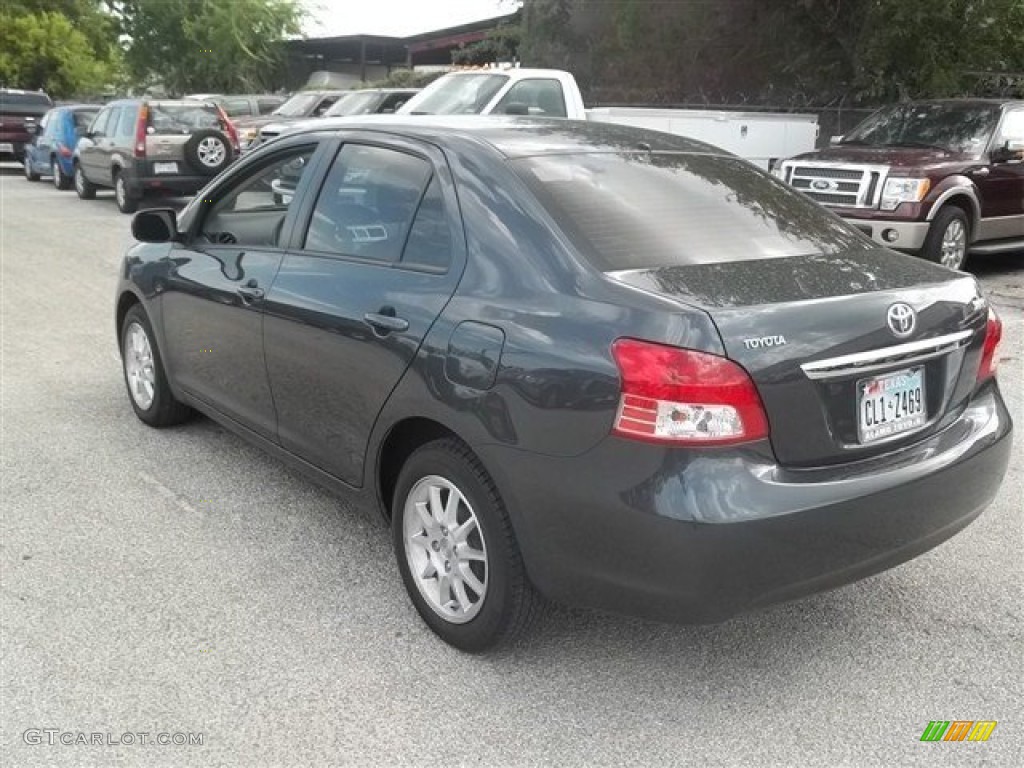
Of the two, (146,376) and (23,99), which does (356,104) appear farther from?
(23,99)

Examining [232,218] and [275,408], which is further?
[232,218]

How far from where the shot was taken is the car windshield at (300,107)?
20.2 m

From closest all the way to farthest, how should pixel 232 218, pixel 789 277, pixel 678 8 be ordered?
pixel 789 277
pixel 232 218
pixel 678 8

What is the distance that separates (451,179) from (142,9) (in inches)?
1721

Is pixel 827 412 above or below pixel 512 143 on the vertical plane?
below

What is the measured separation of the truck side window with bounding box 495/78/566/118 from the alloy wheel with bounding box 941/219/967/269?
4764mm

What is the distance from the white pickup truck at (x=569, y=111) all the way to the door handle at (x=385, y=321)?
8627mm

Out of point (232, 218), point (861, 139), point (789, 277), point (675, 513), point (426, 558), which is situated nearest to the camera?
point (675, 513)

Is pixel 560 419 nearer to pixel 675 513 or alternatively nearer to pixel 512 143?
pixel 675 513

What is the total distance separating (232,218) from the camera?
4820 millimetres

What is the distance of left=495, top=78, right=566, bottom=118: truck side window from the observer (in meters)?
12.3

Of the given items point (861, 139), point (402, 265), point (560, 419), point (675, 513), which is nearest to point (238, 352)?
point (402, 265)

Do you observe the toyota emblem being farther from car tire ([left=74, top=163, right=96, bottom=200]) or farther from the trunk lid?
car tire ([left=74, top=163, right=96, bottom=200])

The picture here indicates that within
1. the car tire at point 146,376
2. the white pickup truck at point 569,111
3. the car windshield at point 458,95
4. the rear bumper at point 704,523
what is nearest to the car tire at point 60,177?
the white pickup truck at point 569,111
